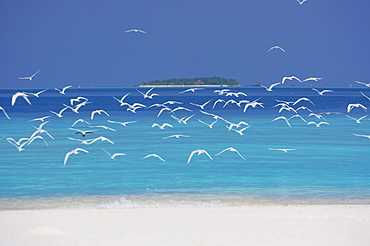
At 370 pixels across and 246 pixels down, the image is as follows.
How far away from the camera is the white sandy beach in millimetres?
11719

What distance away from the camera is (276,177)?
2153 cm

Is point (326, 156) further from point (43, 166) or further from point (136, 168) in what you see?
point (43, 166)

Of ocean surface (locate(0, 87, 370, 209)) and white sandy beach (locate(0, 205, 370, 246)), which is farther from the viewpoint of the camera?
ocean surface (locate(0, 87, 370, 209))

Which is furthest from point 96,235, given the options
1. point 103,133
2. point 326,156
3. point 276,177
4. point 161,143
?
point 103,133

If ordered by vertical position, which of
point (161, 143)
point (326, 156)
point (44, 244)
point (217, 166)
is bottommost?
point (44, 244)

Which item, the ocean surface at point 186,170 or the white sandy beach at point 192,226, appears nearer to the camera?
the white sandy beach at point 192,226

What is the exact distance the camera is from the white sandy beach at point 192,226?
11.7 metres

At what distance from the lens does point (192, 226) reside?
503 inches

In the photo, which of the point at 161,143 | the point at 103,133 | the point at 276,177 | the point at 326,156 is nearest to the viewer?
the point at 276,177

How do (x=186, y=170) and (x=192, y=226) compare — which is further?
(x=186, y=170)

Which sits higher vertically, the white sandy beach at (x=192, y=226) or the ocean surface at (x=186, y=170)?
the ocean surface at (x=186, y=170)

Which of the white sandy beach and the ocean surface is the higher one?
the ocean surface

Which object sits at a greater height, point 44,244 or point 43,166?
point 43,166

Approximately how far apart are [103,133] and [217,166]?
17.5 metres
